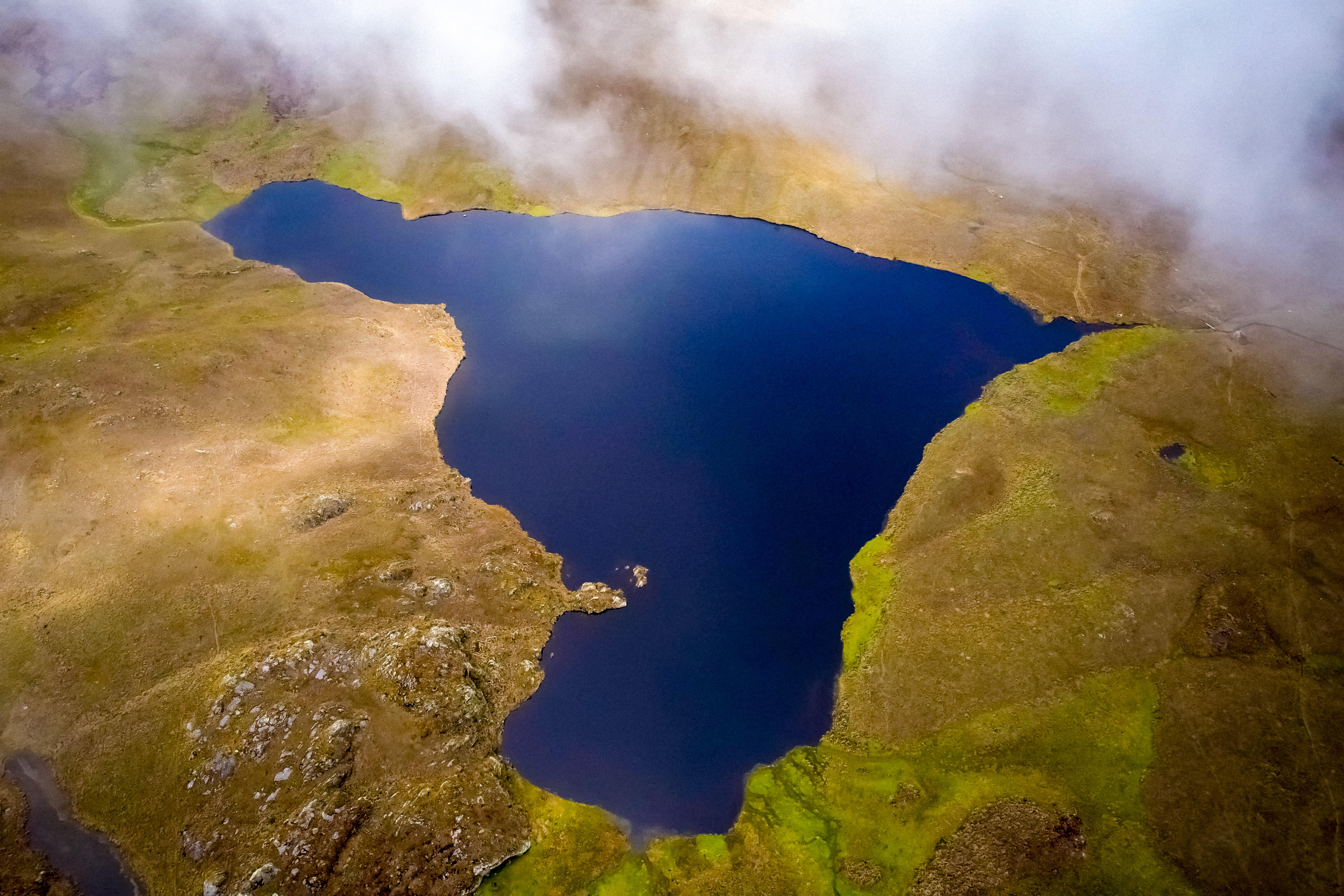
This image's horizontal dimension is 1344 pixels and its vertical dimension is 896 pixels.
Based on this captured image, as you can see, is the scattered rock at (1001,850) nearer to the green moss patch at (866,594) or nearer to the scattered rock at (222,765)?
the green moss patch at (866,594)

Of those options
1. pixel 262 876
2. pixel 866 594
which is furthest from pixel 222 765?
pixel 866 594

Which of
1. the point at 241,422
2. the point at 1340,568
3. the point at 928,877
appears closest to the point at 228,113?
the point at 241,422

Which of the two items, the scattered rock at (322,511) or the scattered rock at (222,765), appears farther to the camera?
the scattered rock at (322,511)

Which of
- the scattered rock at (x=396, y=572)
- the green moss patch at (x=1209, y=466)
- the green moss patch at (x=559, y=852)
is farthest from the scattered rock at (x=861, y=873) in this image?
the green moss patch at (x=1209, y=466)

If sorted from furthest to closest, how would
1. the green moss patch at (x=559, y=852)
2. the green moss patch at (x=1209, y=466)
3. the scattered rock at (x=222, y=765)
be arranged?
1. the green moss patch at (x=1209, y=466)
2. the scattered rock at (x=222, y=765)
3. the green moss patch at (x=559, y=852)

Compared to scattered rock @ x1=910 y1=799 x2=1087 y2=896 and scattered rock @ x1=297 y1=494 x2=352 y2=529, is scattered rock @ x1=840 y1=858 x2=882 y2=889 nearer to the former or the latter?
scattered rock @ x1=910 y1=799 x2=1087 y2=896

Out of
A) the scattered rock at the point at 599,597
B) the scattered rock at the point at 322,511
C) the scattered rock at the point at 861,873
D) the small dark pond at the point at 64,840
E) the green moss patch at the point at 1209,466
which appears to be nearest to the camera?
the small dark pond at the point at 64,840

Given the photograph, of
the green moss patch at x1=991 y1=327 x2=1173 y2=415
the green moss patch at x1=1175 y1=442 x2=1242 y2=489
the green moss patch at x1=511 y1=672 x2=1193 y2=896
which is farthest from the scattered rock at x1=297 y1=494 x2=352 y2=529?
the green moss patch at x1=1175 y1=442 x2=1242 y2=489
